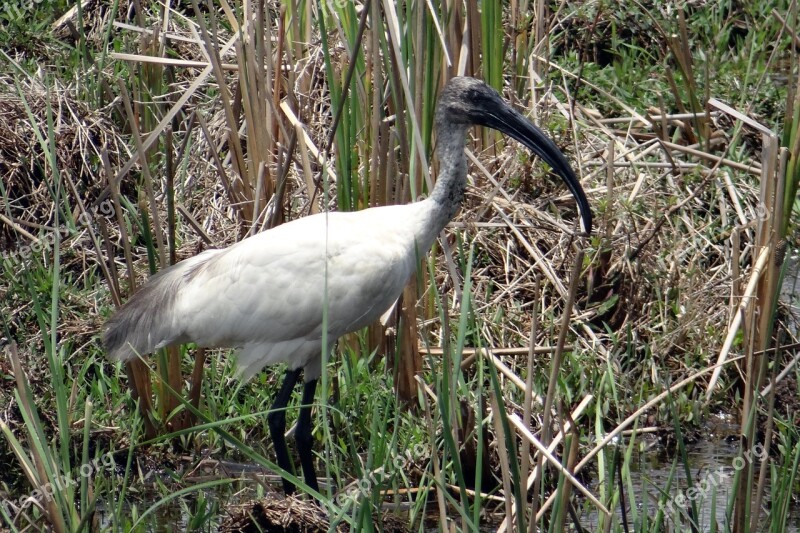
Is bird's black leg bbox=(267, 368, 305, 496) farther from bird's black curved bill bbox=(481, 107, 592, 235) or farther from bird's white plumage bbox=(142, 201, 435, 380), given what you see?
bird's black curved bill bbox=(481, 107, 592, 235)

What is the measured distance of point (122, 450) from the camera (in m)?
4.25

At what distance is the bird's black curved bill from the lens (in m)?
4.00

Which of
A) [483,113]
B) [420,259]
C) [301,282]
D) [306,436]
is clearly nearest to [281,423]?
[306,436]

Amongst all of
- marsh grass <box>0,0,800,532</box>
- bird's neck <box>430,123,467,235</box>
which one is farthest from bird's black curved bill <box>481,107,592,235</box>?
marsh grass <box>0,0,800,532</box>

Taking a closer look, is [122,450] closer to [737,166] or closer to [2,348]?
[2,348]

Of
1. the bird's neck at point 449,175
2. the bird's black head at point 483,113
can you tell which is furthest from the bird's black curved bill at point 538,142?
the bird's neck at point 449,175

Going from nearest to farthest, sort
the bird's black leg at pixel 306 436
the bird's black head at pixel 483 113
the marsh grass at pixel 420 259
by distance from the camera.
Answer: the marsh grass at pixel 420 259
the bird's black head at pixel 483 113
the bird's black leg at pixel 306 436

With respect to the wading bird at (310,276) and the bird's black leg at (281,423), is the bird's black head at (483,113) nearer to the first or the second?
the wading bird at (310,276)

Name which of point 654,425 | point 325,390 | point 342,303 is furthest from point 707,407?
point 325,390

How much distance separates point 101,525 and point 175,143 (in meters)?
2.64

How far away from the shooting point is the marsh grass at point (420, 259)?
395cm

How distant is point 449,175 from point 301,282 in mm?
611

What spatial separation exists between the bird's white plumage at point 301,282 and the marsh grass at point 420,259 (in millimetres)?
131

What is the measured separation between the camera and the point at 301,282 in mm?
4055
